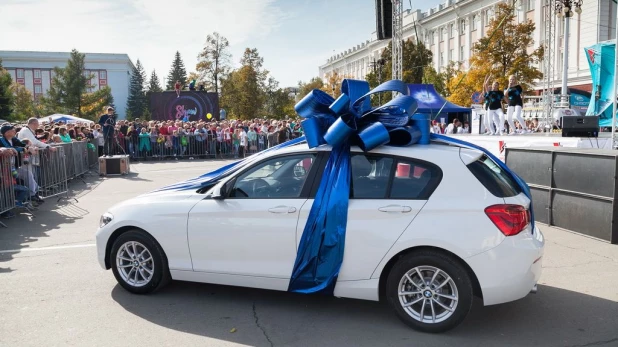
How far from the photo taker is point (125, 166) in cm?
1839

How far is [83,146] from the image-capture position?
58.5ft

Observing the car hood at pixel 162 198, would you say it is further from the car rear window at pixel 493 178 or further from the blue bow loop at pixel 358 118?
the car rear window at pixel 493 178

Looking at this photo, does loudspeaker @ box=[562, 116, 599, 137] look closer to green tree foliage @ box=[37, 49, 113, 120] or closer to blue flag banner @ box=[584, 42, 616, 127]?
blue flag banner @ box=[584, 42, 616, 127]

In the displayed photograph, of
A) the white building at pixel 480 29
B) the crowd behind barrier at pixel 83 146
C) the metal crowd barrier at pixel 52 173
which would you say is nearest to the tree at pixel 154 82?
the white building at pixel 480 29

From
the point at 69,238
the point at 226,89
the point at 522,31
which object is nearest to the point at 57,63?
the point at 226,89

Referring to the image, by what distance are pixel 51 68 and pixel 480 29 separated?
3538 inches

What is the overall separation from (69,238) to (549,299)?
22.9 feet

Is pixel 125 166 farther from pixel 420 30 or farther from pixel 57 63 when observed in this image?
pixel 57 63

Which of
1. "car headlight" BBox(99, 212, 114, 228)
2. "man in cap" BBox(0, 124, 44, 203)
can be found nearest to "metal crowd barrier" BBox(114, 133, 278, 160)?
"man in cap" BBox(0, 124, 44, 203)

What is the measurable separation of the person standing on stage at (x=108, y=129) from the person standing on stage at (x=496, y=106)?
14.6 meters

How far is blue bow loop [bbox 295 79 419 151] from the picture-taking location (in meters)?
4.66

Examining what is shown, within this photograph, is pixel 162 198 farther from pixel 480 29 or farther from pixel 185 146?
pixel 480 29

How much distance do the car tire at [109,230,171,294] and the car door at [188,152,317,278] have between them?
438mm

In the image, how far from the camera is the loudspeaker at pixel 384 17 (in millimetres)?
18312
